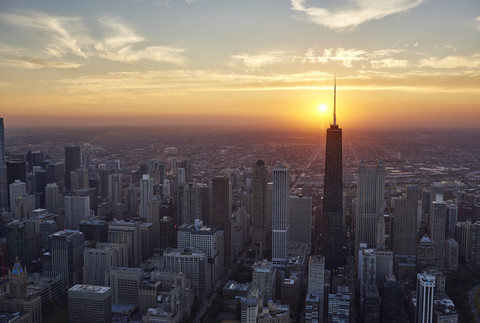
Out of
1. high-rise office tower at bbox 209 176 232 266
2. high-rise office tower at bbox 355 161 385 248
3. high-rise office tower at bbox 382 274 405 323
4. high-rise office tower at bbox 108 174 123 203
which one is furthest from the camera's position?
high-rise office tower at bbox 108 174 123 203

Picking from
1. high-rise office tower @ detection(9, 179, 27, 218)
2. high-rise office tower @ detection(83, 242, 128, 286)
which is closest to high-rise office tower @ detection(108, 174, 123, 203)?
high-rise office tower @ detection(9, 179, 27, 218)

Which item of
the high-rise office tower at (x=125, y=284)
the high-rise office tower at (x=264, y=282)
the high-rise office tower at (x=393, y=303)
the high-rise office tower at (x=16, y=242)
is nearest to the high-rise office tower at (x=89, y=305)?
the high-rise office tower at (x=125, y=284)

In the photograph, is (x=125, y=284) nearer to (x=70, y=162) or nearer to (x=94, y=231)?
(x=94, y=231)

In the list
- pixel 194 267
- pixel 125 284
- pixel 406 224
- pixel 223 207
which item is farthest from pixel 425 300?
pixel 223 207

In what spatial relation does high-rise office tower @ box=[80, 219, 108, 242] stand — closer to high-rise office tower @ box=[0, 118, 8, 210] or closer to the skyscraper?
the skyscraper

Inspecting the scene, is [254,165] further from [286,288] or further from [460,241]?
[460,241]

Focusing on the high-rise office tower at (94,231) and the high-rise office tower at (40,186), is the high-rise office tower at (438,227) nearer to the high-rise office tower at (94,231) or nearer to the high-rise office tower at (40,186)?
the high-rise office tower at (94,231)

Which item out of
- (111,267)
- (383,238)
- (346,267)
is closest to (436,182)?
(383,238)
